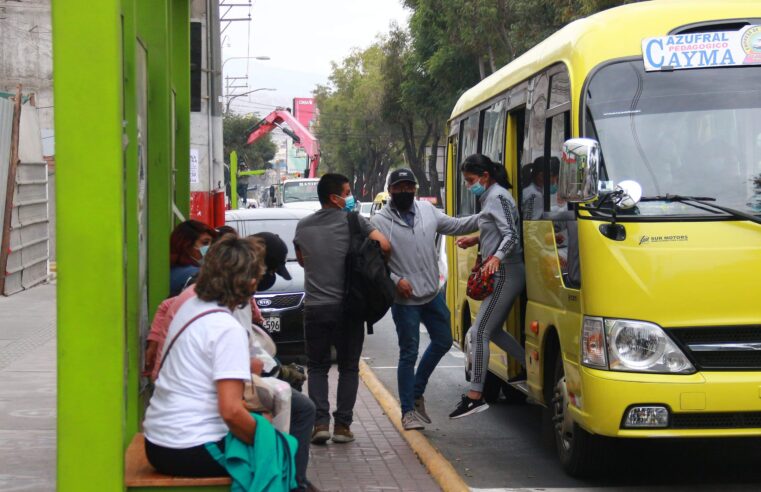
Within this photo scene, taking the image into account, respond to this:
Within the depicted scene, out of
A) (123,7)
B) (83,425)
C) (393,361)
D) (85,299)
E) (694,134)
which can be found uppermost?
(123,7)

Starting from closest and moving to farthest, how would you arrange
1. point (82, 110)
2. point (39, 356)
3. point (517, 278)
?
point (82, 110) < point (517, 278) < point (39, 356)

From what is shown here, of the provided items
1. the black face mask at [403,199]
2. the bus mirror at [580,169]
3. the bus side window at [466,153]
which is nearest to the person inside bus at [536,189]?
the black face mask at [403,199]

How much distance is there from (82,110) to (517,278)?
177 inches

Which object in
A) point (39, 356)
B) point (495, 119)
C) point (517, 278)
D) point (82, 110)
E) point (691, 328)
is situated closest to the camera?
point (82, 110)

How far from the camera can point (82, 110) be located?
4.42 m

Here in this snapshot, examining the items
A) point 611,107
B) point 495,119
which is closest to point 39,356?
point 495,119

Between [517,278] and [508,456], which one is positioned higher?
[517,278]

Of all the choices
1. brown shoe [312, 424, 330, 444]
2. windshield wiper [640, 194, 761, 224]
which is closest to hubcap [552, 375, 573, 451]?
windshield wiper [640, 194, 761, 224]

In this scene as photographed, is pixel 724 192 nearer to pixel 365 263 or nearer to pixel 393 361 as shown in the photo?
pixel 365 263

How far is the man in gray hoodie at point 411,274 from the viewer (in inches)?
324

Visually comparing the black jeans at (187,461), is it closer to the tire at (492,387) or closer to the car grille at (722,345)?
the car grille at (722,345)

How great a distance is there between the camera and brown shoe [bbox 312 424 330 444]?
313 inches

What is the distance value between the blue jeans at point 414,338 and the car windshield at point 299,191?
1702 inches

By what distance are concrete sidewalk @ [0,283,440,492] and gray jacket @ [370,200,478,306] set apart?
1.12 meters
